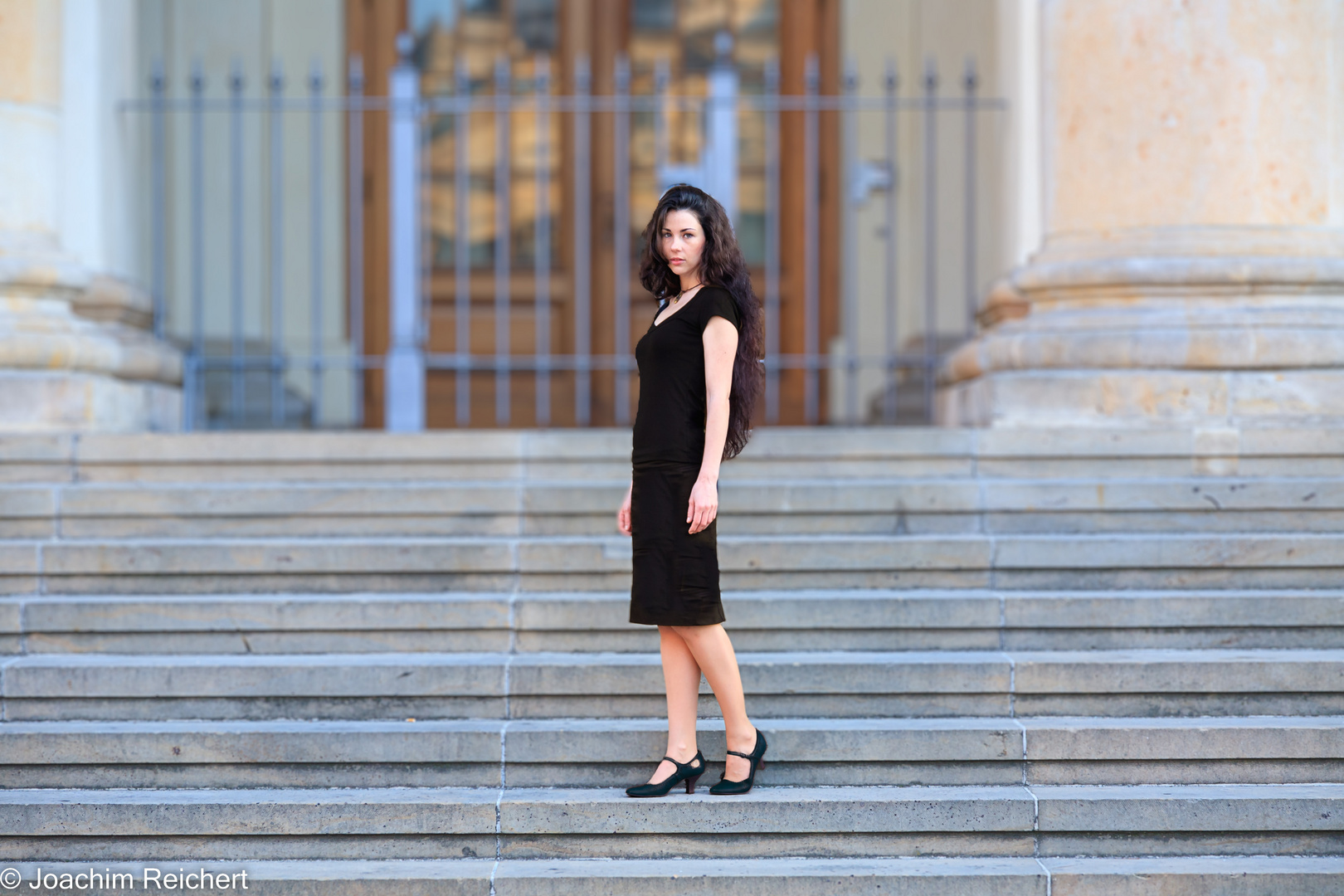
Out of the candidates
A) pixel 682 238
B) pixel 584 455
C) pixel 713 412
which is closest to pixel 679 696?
pixel 713 412

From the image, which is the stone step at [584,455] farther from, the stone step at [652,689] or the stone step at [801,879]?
the stone step at [801,879]

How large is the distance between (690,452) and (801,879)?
112 cm

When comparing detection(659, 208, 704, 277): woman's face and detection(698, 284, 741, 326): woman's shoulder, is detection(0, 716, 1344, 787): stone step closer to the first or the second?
detection(698, 284, 741, 326): woman's shoulder

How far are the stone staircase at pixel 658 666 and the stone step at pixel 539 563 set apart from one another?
0.01 metres

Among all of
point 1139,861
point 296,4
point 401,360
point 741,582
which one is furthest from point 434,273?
point 1139,861

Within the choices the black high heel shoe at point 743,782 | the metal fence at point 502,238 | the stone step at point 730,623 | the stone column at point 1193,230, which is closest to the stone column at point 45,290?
the stone step at point 730,623

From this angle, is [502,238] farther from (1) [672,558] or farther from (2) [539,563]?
(1) [672,558]

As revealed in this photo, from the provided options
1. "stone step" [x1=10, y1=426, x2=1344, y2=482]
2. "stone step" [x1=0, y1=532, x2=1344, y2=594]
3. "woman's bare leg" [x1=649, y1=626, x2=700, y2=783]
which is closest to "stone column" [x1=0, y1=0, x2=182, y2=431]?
"stone step" [x1=10, y1=426, x2=1344, y2=482]

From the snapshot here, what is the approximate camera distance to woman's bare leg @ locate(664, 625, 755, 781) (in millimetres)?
3531

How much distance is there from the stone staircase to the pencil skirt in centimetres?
51

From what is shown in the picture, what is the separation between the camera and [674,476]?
354 centimetres

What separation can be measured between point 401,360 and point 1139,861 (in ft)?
15.8

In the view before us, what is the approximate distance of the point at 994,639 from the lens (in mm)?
4312

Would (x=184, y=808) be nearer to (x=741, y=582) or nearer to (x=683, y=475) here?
(x=683, y=475)
